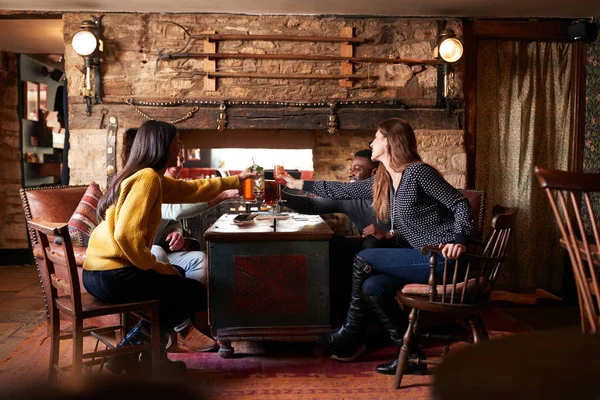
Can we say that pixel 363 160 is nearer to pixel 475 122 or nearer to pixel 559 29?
pixel 475 122

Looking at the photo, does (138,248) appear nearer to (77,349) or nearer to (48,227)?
(48,227)

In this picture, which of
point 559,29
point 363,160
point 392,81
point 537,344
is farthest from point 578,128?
point 537,344

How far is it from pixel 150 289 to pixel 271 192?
0.98 m

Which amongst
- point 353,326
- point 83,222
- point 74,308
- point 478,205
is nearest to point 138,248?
point 74,308

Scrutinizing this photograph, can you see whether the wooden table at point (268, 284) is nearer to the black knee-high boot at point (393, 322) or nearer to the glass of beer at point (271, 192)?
the glass of beer at point (271, 192)

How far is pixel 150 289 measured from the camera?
264 centimetres

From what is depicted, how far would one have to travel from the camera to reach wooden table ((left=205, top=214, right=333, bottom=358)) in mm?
3184

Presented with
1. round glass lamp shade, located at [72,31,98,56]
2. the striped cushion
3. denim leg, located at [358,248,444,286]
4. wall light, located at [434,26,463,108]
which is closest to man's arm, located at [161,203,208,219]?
the striped cushion

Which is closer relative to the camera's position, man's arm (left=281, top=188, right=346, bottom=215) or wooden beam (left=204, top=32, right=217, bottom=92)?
man's arm (left=281, top=188, right=346, bottom=215)

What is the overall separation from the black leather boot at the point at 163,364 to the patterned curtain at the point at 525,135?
10.7ft

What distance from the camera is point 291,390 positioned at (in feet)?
9.30

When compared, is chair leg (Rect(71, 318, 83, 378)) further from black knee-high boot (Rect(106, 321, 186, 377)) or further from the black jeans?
black knee-high boot (Rect(106, 321, 186, 377))

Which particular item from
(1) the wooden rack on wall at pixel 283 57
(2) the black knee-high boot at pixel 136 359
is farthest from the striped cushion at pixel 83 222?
(1) the wooden rack on wall at pixel 283 57

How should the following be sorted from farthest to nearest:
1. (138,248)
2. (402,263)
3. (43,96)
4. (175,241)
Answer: (43,96) → (175,241) → (402,263) → (138,248)
